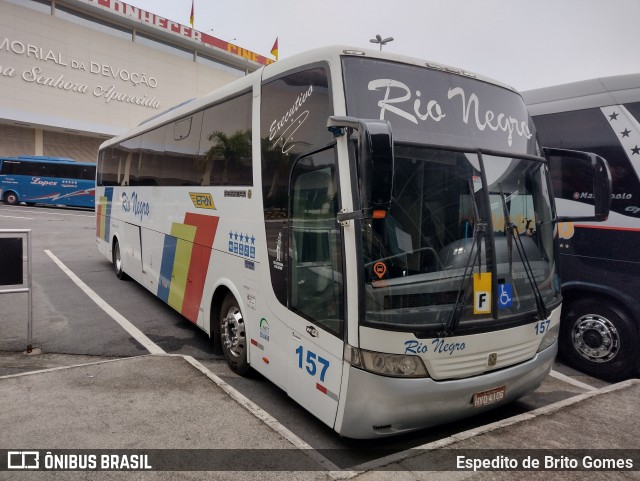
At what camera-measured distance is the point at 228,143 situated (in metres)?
5.41

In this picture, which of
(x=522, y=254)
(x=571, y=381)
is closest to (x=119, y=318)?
(x=522, y=254)

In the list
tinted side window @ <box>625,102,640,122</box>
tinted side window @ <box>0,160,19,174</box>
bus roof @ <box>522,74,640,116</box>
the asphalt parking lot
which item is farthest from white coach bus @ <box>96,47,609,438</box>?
tinted side window @ <box>0,160,19,174</box>

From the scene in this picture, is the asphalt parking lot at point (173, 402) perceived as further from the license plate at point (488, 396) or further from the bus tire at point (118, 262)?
the bus tire at point (118, 262)

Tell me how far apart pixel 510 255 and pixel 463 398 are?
1.19m

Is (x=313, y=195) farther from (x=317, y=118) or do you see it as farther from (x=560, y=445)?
(x=560, y=445)

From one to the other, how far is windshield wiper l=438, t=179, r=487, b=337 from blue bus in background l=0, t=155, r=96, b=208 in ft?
101

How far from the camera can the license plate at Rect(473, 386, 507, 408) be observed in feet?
11.8

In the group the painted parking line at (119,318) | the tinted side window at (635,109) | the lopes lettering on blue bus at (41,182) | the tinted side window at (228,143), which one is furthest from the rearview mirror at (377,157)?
the lopes lettering on blue bus at (41,182)

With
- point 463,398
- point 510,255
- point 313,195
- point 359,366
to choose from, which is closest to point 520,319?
point 510,255

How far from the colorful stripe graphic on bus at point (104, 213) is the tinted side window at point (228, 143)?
6074mm

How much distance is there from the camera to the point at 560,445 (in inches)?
133

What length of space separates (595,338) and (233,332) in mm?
4315

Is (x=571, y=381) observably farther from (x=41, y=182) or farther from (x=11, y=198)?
(x=11, y=198)

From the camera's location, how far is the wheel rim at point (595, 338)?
5.38m
